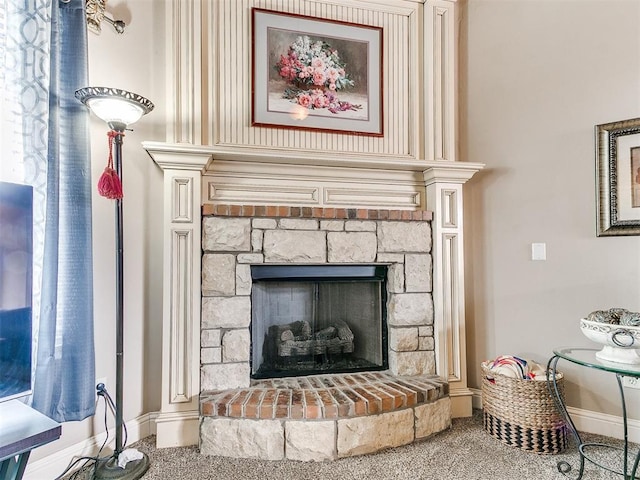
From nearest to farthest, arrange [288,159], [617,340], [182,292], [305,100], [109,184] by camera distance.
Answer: [617,340] < [109,184] < [182,292] < [288,159] < [305,100]

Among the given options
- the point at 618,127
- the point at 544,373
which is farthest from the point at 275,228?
the point at 618,127

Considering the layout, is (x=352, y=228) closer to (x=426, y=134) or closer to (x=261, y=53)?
(x=426, y=134)

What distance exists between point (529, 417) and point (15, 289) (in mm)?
2397

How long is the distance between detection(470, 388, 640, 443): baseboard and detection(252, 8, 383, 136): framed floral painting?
216 cm

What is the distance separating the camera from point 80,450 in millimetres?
1854

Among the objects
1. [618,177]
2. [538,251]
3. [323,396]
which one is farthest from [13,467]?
[618,177]

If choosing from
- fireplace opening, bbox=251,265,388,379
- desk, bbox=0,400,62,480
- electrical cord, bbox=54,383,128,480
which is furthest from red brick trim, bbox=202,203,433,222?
desk, bbox=0,400,62,480

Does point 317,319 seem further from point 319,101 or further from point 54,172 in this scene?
point 54,172

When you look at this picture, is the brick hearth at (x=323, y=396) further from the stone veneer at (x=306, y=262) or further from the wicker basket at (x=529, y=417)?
the wicker basket at (x=529, y=417)

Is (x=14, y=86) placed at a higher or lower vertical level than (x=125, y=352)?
higher

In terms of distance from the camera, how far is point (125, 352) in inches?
83.0

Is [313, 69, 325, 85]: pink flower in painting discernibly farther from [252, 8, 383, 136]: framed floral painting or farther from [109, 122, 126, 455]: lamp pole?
[109, 122, 126, 455]: lamp pole

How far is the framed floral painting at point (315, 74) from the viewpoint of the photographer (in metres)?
2.29

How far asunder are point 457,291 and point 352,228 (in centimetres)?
83
